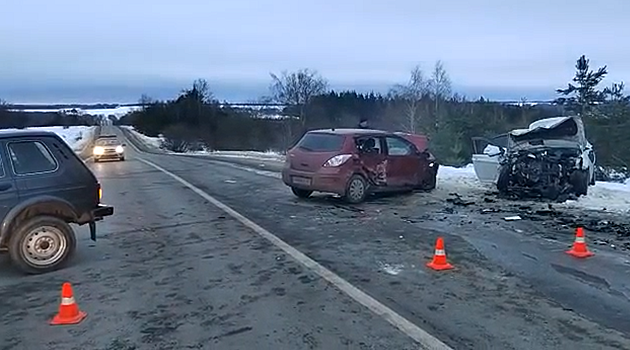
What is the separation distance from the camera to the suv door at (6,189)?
721 cm

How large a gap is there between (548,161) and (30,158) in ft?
36.3

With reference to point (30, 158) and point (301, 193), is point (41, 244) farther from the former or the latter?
point (301, 193)

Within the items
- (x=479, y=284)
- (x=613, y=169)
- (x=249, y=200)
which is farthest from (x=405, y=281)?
(x=613, y=169)

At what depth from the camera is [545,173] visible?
46.4ft

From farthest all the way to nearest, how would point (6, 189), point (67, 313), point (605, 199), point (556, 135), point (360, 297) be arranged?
point (556, 135) → point (605, 199) → point (6, 189) → point (360, 297) → point (67, 313)

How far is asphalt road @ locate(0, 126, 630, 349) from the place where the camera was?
5.00 m

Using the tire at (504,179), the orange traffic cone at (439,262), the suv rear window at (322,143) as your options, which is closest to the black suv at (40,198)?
the orange traffic cone at (439,262)

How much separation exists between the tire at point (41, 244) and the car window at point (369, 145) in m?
7.18

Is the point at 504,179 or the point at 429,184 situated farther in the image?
the point at 429,184

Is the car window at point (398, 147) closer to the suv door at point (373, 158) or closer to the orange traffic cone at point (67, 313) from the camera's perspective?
the suv door at point (373, 158)

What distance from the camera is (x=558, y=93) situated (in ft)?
156

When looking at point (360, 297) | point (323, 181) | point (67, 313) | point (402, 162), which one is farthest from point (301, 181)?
point (67, 313)

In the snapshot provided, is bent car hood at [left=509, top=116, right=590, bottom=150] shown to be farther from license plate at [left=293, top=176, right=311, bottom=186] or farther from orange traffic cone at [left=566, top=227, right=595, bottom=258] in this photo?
orange traffic cone at [left=566, top=227, right=595, bottom=258]

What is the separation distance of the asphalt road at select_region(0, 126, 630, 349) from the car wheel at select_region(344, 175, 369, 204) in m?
2.13
